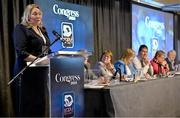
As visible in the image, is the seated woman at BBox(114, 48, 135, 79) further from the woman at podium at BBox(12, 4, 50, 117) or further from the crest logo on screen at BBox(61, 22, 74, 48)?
the woman at podium at BBox(12, 4, 50, 117)

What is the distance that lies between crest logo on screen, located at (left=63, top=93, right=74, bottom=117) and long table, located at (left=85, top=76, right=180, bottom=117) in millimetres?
299

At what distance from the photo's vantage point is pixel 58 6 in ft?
15.9

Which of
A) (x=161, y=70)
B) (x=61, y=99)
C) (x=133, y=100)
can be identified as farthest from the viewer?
(x=161, y=70)

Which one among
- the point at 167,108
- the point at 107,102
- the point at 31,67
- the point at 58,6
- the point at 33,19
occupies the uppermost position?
the point at 58,6

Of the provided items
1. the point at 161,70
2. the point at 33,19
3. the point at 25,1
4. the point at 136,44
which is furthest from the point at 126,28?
the point at 33,19

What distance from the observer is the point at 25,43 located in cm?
254

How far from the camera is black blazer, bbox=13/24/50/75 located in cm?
251

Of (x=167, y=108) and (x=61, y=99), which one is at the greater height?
(x=61, y=99)

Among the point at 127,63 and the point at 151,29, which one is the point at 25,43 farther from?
the point at 151,29

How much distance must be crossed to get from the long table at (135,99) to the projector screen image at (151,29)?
3.26 meters

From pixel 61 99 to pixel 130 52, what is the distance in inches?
84.0

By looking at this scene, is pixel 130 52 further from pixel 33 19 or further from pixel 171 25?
pixel 171 25

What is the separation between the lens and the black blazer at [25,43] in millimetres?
2514

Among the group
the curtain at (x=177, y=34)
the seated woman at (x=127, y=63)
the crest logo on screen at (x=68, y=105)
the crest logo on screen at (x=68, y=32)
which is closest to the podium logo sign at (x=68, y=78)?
the crest logo on screen at (x=68, y=105)
